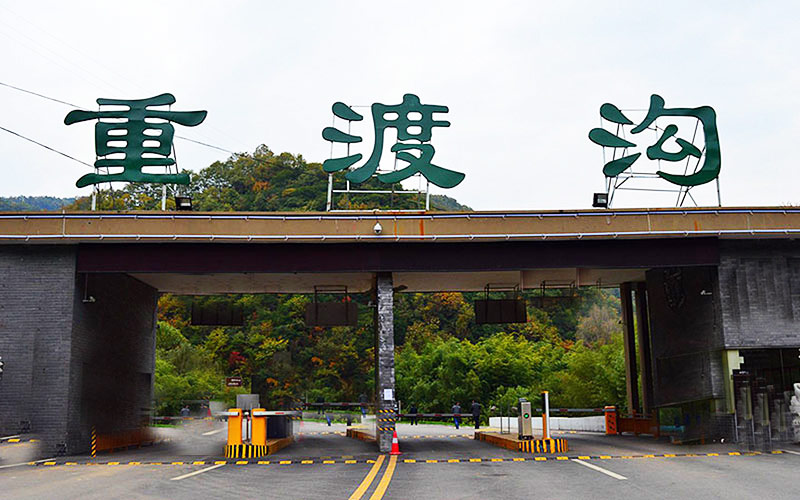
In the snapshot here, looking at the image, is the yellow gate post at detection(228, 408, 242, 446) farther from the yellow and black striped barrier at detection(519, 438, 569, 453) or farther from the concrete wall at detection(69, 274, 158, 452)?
the yellow and black striped barrier at detection(519, 438, 569, 453)

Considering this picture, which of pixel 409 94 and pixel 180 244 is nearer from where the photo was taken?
pixel 180 244

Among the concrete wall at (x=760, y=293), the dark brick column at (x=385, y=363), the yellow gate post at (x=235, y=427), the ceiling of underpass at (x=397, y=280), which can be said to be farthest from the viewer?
the ceiling of underpass at (x=397, y=280)

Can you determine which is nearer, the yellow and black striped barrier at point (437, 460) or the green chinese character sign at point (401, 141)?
the yellow and black striped barrier at point (437, 460)

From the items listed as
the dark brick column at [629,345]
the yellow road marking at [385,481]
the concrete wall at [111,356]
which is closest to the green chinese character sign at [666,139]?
the dark brick column at [629,345]

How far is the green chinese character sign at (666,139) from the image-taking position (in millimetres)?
23531

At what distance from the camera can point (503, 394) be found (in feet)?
176

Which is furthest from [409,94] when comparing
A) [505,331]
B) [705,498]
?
[505,331]

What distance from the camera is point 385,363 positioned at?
21172 millimetres

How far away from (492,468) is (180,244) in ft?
36.2

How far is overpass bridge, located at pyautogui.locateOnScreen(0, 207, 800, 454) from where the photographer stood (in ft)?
66.9

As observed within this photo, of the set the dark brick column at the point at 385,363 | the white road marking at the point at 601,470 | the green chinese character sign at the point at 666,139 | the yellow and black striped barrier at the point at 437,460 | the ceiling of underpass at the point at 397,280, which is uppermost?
the green chinese character sign at the point at 666,139

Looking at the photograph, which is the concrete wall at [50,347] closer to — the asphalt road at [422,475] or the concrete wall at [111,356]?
the concrete wall at [111,356]

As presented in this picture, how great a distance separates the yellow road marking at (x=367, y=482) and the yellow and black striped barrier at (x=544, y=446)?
4049 mm

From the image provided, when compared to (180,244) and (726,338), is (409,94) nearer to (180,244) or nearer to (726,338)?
(180,244)
